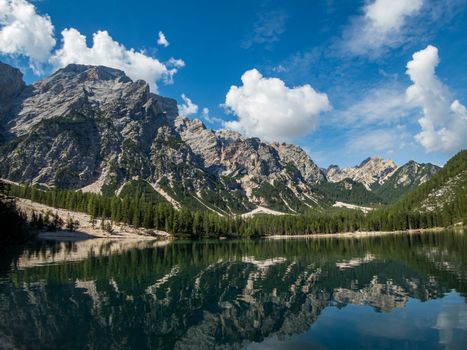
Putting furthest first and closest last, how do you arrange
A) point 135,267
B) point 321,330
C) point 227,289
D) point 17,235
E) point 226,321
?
point 17,235 → point 135,267 → point 227,289 → point 226,321 → point 321,330

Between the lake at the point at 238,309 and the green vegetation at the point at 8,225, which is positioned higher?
the green vegetation at the point at 8,225

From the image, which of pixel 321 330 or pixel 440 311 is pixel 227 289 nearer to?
pixel 321 330

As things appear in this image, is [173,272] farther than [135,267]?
No

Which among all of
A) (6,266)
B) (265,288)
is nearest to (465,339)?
(265,288)

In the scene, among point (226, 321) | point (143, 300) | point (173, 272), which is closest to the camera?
point (226, 321)

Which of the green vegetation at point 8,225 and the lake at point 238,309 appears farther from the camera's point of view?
the green vegetation at point 8,225

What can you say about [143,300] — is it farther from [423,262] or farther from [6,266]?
[423,262]

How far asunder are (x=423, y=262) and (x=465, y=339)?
1917 inches

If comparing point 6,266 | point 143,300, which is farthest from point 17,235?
point 143,300

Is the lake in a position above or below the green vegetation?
below

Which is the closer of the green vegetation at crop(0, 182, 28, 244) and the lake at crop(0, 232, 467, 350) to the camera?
the lake at crop(0, 232, 467, 350)

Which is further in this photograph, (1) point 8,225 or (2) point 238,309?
(1) point 8,225

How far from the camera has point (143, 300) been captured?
4259cm

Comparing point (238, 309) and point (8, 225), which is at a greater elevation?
point (8, 225)
